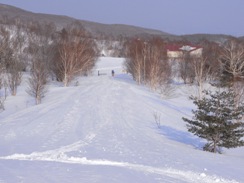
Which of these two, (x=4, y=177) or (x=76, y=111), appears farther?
(x=76, y=111)

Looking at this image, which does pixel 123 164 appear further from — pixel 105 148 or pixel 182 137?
pixel 182 137

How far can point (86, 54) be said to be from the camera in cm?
5706

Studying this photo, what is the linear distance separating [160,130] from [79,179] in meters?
13.6

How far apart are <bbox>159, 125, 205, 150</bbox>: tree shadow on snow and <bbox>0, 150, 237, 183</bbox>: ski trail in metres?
7.65

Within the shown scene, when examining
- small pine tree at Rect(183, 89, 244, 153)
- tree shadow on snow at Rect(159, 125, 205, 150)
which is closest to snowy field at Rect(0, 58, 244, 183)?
tree shadow on snow at Rect(159, 125, 205, 150)

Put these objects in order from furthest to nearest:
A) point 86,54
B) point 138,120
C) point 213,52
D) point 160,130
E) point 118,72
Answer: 1. point 118,72
2. point 213,52
3. point 86,54
4. point 138,120
5. point 160,130

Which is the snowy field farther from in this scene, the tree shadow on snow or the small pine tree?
the small pine tree

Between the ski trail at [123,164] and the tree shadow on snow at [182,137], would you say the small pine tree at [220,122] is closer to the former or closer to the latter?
the tree shadow on snow at [182,137]

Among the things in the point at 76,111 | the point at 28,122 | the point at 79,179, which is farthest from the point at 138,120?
the point at 79,179

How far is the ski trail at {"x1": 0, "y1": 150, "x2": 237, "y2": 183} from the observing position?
33.7ft

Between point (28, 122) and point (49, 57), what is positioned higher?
point (49, 57)

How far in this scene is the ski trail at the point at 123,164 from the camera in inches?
404

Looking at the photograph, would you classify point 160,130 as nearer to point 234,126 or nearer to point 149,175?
point 234,126

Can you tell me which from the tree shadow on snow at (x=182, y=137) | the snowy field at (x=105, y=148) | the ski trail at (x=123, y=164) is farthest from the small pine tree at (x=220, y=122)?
the ski trail at (x=123, y=164)
